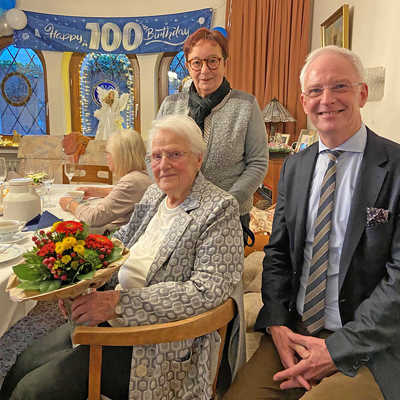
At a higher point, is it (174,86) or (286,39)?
(286,39)

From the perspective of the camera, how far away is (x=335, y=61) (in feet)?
3.78

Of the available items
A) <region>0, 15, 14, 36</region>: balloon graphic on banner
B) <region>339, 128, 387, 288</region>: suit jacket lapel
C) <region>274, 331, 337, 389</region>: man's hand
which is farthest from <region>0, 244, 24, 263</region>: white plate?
<region>0, 15, 14, 36</region>: balloon graphic on banner

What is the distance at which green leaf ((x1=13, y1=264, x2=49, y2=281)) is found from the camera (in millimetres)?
952

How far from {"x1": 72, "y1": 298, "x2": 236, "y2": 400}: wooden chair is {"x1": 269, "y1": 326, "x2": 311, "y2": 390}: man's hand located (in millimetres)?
264

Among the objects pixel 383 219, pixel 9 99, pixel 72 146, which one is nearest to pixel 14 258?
pixel 383 219

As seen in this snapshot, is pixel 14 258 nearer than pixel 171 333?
No

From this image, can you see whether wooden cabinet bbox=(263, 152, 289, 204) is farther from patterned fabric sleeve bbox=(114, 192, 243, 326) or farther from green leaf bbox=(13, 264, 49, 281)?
green leaf bbox=(13, 264, 49, 281)

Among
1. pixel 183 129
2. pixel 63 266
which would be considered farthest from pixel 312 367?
pixel 183 129

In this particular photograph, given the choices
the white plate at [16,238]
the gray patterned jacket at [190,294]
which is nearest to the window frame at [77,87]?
the white plate at [16,238]

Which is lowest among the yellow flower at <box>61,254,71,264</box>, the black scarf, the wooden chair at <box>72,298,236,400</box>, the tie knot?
the wooden chair at <box>72,298,236,400</box>

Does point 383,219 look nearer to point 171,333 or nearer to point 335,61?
point 335,61

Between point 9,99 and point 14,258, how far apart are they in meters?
5.33

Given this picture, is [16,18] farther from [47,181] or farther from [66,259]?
[66,259]

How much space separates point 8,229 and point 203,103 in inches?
40.7
